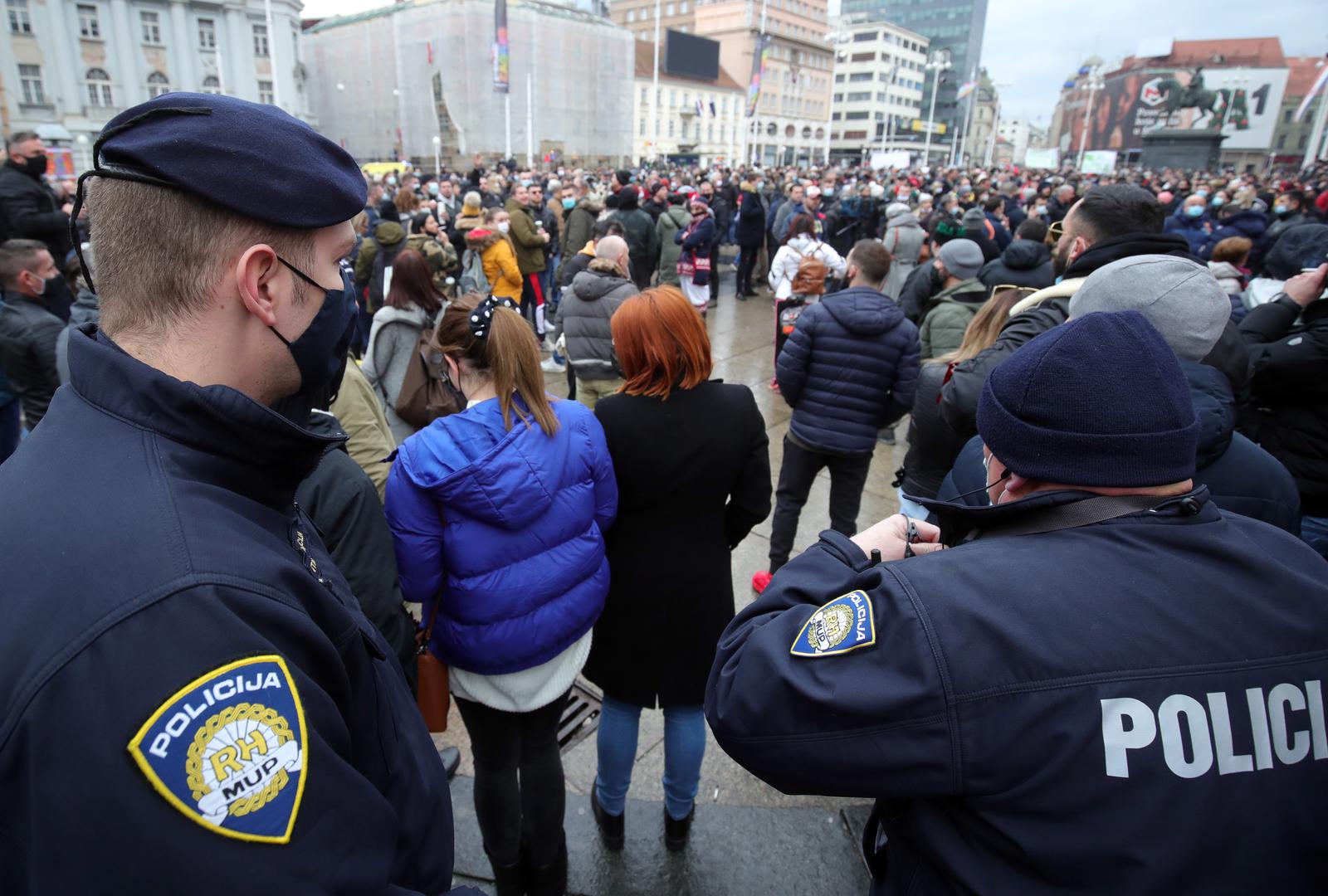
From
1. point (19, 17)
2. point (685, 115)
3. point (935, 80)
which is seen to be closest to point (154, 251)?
point (19, 17)

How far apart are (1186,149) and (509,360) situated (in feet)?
175

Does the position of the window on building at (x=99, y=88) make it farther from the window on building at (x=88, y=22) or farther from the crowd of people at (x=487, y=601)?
the crowd of people at (x=487, y=601)

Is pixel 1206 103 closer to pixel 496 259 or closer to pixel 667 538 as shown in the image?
pixel 496 259

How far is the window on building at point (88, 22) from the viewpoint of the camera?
3953 cm

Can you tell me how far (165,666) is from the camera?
2.61 feet

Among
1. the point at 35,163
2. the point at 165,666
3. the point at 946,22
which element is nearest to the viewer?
the point at 165,666

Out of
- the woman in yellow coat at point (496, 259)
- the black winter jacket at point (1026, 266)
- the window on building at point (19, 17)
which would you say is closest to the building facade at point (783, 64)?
the window on building at point (19, 17)

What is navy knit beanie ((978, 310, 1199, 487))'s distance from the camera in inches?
Result: 45.4

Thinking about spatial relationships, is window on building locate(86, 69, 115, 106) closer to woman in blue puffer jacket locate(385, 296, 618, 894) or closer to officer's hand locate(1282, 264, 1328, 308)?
woman in blue puffer jacket locate(385, 296, 618, 894)

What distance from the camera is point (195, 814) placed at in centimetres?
78

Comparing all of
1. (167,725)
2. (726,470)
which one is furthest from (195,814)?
(726,470)

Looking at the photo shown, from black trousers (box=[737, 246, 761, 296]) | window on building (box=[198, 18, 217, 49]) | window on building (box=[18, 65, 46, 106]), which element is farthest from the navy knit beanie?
window on building (box=[198, 18, 217, 49])

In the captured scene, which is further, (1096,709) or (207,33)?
(207,33)

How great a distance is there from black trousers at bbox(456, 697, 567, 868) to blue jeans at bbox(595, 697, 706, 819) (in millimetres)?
246
